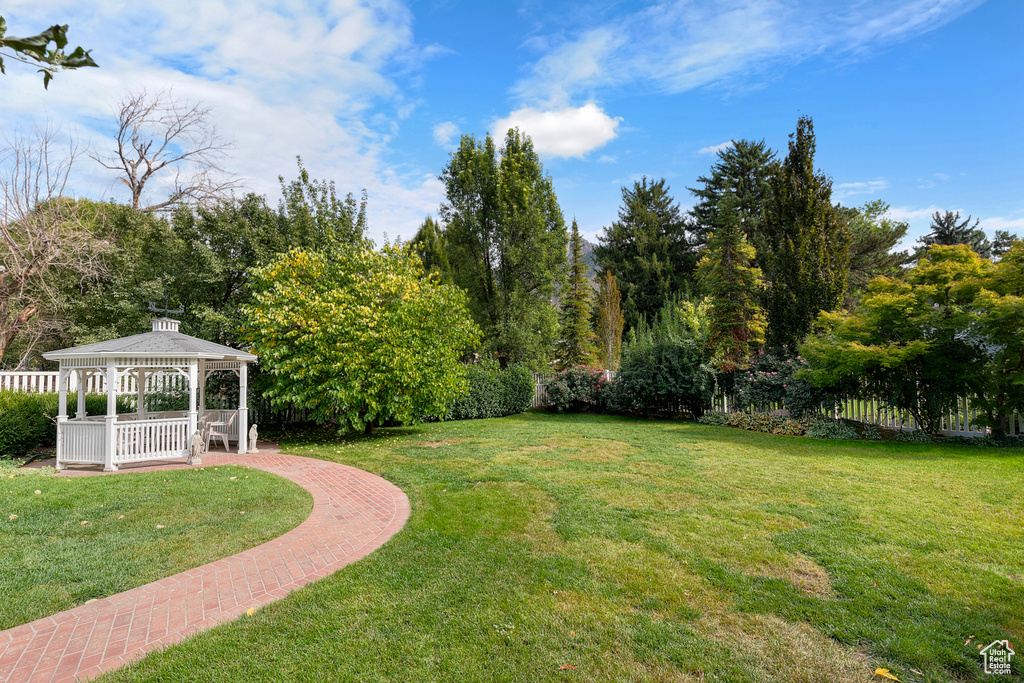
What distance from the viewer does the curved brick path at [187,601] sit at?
8.73 feet

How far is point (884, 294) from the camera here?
10.1m

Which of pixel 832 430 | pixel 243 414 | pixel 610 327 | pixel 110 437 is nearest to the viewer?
pixel 110 437

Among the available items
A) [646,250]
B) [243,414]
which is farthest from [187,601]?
[646,250]

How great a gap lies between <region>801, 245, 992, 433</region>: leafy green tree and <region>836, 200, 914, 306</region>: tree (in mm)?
15345

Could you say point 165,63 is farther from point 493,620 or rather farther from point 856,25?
point 856,25

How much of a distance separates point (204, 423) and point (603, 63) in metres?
10.9

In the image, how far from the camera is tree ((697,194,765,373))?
1450 cm

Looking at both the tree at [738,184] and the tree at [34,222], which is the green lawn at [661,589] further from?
the tree at [738,184]

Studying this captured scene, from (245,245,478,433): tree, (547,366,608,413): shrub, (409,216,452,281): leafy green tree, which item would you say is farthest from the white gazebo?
(409,216,452,281): leafy green tree

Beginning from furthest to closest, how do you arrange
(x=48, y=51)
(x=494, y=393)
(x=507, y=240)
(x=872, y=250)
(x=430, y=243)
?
(x=872, y=250), (x=430, y=243), (x=507, y=240), (x=494, y=393), (x=48, y=51)

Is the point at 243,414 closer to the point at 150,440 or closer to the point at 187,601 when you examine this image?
the point at 150,440

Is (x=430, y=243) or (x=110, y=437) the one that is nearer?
(x=110, y=437)

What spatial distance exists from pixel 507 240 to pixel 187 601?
1479 cm

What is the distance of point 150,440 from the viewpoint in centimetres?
834
